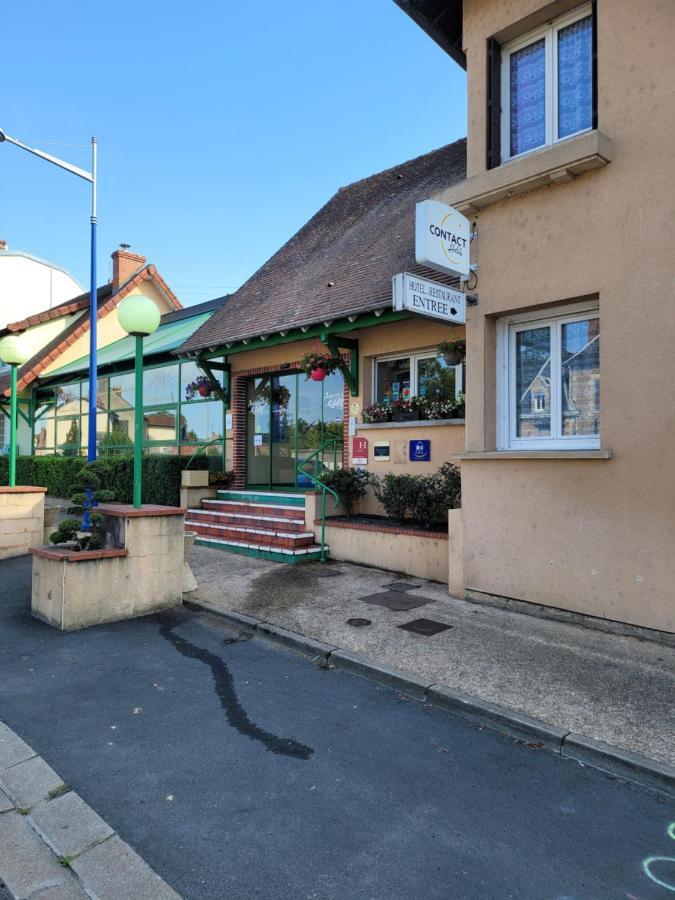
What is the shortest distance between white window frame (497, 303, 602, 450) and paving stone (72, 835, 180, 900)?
5133 mm

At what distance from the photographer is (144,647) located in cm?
527

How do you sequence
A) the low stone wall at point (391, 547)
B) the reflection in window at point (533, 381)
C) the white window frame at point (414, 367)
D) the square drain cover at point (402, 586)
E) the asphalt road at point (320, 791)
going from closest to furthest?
the asphalt road at point (320, 791) → the reflection in window at point (533, 381) → the square drain cover at point (402, 586) → the low stone wall at point (391, 547) → the white window frame at point (414, 367)

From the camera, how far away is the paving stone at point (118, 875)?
2350mm

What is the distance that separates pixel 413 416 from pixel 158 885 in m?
7.38

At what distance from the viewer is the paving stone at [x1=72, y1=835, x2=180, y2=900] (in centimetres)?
235

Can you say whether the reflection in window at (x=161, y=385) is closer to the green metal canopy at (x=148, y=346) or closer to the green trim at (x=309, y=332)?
the green metal canopy at (x=148, y=346)

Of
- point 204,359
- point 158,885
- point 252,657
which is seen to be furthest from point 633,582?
point 204,359

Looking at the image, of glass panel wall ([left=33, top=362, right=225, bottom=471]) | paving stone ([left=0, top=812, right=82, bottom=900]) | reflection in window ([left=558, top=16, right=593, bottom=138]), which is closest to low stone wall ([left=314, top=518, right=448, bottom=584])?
reflection in window ([left=558, top=16, right=593, bottom=138])

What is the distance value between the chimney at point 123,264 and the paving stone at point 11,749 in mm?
20203

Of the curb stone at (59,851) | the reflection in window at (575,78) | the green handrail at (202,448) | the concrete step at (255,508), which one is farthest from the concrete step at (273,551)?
the reflection in window at (575,78)

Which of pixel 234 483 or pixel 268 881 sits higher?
pixel 234 483

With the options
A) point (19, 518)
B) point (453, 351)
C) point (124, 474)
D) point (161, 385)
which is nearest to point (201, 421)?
point (161, 385)

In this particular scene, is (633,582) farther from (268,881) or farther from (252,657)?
(268,881)

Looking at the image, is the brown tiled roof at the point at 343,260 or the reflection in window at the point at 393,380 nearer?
the brown tiled roof at the point at 343,260
